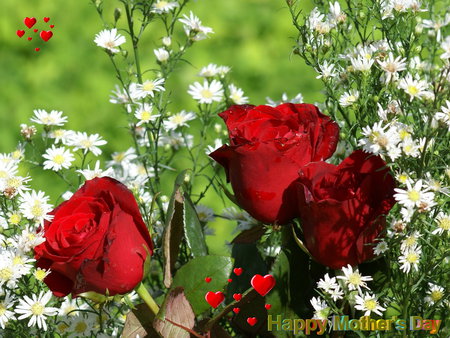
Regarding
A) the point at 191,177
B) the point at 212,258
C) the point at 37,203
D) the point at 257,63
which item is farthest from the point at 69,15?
the point at 212,258

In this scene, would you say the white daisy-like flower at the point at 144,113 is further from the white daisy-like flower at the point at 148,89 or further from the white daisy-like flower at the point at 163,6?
the white daisy-like flower at the point at 163,6

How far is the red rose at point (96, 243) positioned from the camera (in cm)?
61

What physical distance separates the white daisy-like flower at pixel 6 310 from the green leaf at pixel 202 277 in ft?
0.52

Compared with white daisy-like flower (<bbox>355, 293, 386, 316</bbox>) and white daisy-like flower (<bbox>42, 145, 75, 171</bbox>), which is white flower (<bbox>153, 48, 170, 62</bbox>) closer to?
white daisy-like flower (<bbox>42, 145, 75, 171</bbox>)

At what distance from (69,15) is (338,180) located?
72.7 inches

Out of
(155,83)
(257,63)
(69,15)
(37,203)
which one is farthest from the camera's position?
(69,15)

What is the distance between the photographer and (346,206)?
0.62 metres

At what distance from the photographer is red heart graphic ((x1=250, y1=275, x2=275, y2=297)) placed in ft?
2.16

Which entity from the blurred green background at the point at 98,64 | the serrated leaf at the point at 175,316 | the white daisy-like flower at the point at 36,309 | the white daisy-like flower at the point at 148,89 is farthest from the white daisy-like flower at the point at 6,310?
the blurred green background at the point at 98,64

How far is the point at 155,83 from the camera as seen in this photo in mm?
898

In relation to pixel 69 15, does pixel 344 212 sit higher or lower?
lower

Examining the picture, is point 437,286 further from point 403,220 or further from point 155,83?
point 155,83

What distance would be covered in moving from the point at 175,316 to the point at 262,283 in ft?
0.25

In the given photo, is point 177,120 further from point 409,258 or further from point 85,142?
point 409,258
